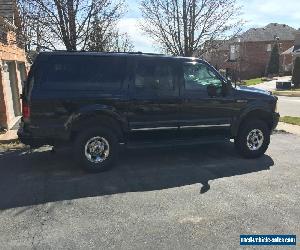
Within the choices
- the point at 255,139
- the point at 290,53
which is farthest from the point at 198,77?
the point at 290,53

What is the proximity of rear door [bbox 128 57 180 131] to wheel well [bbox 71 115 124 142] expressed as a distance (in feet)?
0.85

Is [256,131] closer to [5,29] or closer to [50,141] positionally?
[50,141]

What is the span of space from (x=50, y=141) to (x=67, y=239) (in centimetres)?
271

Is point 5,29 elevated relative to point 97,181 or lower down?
elevated

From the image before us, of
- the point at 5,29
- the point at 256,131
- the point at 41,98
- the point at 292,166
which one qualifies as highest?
the point at 5,29

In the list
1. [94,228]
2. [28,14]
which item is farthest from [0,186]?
[28,14]

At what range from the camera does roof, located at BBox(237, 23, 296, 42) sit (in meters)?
70.4

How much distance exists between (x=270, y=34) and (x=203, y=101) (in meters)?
69.8

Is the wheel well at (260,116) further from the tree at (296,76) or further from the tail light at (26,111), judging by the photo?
the tree at (296,76)

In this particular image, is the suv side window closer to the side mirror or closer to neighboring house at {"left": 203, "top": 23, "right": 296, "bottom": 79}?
the side mirror

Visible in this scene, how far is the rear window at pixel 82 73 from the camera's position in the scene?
6660 mm

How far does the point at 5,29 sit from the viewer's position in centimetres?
1052

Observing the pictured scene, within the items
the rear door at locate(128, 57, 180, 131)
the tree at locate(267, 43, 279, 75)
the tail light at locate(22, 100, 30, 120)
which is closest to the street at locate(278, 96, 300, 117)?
the rear door at locate(128, 57, 180, 131)

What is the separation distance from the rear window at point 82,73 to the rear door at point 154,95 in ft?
1.25
